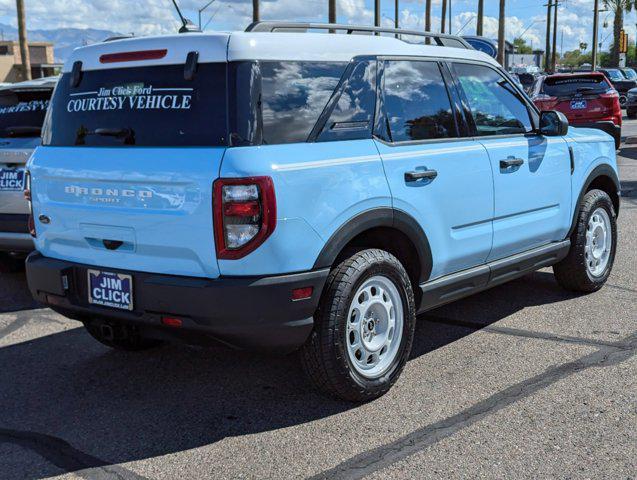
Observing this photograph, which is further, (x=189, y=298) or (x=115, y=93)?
(x=115, y=93)

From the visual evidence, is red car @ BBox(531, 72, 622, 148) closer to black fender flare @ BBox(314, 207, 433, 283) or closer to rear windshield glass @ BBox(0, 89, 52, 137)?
rear windshield glass @ BBox(0, 89, 52, 137)

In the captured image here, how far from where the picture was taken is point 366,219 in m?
4.08

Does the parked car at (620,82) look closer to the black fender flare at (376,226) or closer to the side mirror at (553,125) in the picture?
the side mirror at (553,125)

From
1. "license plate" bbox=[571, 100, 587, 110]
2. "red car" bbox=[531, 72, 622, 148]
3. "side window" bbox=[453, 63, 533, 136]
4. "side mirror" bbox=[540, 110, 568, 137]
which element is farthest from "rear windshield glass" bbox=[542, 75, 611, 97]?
"side window" bbox=[453, 63, 533, 136]

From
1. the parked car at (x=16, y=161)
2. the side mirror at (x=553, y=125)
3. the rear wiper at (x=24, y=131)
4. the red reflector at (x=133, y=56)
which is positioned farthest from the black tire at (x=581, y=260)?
the rear wiper at (x=24, y=131)

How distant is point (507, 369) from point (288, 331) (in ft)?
5.25

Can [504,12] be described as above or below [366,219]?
above

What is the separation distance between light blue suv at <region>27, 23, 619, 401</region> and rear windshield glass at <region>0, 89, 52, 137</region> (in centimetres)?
238

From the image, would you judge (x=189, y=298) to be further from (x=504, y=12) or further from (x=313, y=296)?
(x=504, y=12)

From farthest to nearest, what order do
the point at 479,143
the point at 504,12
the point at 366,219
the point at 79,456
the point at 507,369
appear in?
1. the point at 504,12
2. the point at 479,143
3. the point at 507,369
4. the point at 366,219
5. the point at 79,456

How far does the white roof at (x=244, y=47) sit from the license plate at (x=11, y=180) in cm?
227

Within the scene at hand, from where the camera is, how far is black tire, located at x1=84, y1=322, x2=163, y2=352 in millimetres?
4242

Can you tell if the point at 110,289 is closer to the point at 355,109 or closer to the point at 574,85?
the point at 355,109

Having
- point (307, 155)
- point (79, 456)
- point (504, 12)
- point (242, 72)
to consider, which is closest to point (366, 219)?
point (307, 155)
